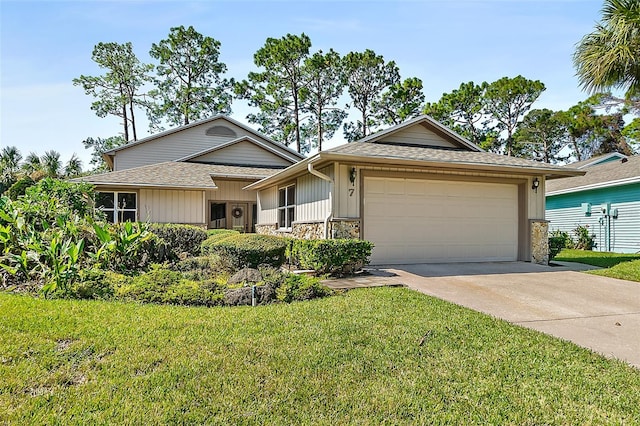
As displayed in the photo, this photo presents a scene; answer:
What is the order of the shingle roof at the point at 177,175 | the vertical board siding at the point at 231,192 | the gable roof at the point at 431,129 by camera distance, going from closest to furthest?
the gable roof at the point at 431,129 < the shingle roof at the point at 177,175 < the vertical board siding at the point at 231,192

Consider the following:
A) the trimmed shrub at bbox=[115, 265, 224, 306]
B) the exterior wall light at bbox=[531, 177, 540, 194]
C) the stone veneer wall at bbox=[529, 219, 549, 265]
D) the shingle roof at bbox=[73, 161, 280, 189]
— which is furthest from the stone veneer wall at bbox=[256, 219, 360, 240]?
the exterior wall light at bbox=[531, 177, 540, 194]

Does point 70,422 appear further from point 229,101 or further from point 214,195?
point 229,101

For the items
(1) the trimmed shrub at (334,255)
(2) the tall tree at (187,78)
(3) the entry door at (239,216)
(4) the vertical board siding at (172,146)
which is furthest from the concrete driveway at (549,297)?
(2) the tall tree at (187,78)

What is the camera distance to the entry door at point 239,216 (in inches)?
703

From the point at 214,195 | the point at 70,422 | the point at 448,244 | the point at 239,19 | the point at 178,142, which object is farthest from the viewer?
the point at 178,142

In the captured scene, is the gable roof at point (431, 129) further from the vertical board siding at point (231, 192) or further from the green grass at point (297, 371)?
the green grass at point (297, 371)

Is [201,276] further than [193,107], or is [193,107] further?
[193,107]

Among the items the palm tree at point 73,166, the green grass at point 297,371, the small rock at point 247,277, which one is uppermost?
the palm tree at point 73,166

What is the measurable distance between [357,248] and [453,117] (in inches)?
1048

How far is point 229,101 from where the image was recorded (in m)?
33.0

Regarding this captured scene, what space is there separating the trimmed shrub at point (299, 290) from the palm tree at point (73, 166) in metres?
30.9

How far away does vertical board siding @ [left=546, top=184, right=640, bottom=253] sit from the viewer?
14.3 metres

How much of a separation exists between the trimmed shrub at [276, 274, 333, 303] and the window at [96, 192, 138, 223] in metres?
9.88

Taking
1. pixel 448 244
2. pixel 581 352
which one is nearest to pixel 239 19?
pixel 448 244
